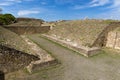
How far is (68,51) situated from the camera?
1016 cm

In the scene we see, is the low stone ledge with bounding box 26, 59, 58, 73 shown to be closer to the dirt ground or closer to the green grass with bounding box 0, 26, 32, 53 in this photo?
the dirt ground

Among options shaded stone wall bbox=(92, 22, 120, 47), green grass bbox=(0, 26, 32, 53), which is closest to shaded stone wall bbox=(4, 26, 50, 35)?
green grass bbox=(0, 26, 32, 53)

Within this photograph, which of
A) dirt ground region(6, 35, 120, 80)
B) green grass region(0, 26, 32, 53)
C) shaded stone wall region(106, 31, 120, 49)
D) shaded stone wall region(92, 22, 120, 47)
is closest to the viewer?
dirt ground region(6, 35, 120, 80)

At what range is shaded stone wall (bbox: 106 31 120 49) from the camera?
11016 millimetres

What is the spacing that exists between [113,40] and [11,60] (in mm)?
8588

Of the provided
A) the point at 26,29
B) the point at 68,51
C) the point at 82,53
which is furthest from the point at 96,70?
the point at 26,29

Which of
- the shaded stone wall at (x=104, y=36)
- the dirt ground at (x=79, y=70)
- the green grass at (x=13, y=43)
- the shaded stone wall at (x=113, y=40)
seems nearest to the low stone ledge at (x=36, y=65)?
the dirt ground at (x=79, y=70)

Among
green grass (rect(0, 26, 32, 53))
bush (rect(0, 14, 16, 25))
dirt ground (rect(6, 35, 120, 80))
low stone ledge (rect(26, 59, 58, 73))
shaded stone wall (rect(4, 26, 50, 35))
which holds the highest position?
bush (rect(0, 14, 16, 25))

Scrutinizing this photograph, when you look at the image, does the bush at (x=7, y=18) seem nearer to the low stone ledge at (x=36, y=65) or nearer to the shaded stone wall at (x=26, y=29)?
the shaded stone wall at (x=26, y=29)

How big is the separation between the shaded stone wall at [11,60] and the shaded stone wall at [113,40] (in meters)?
7.54

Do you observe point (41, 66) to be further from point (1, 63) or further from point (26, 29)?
point (26, 29)

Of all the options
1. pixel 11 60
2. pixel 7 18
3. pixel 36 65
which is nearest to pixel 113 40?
pixel 36 65

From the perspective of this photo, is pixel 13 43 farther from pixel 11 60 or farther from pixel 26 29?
pixel 26 29

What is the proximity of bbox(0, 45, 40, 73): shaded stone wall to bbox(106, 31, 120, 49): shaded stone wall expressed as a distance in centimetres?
754
